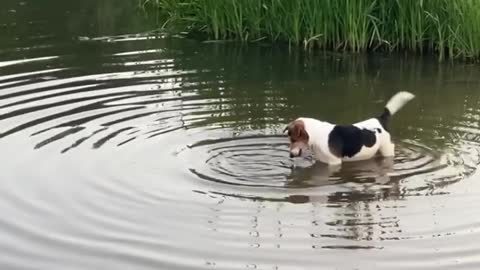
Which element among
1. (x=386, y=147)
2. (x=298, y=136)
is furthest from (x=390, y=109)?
(x=298, y=136)

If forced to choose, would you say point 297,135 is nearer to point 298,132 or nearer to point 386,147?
point 298,132

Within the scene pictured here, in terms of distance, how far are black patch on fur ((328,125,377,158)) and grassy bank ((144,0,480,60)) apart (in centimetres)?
476

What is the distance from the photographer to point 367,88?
430 inches

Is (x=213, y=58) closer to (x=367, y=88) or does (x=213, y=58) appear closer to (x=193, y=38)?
(x=193, y=38)

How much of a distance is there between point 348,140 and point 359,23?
5.10 meters

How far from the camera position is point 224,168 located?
7578mm

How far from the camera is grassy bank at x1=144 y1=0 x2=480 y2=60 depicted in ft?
39.3

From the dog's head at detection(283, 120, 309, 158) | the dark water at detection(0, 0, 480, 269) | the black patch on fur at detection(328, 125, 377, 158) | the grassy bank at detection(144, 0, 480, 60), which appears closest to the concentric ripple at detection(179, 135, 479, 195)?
the dark water at detection(0, 0, 480, 269)

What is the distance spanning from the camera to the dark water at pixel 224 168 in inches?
237

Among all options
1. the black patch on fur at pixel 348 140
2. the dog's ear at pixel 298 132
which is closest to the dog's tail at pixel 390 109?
the black patch on fur at pixel 348 140

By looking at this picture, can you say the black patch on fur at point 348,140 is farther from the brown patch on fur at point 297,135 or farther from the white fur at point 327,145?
the brown patch on fur at point 297,135

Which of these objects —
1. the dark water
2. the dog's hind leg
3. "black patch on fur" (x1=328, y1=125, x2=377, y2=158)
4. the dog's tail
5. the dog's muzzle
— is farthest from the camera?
the dog's tail

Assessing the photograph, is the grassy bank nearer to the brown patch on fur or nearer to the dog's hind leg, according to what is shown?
the dog's hind leg

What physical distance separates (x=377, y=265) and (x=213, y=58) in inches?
286
